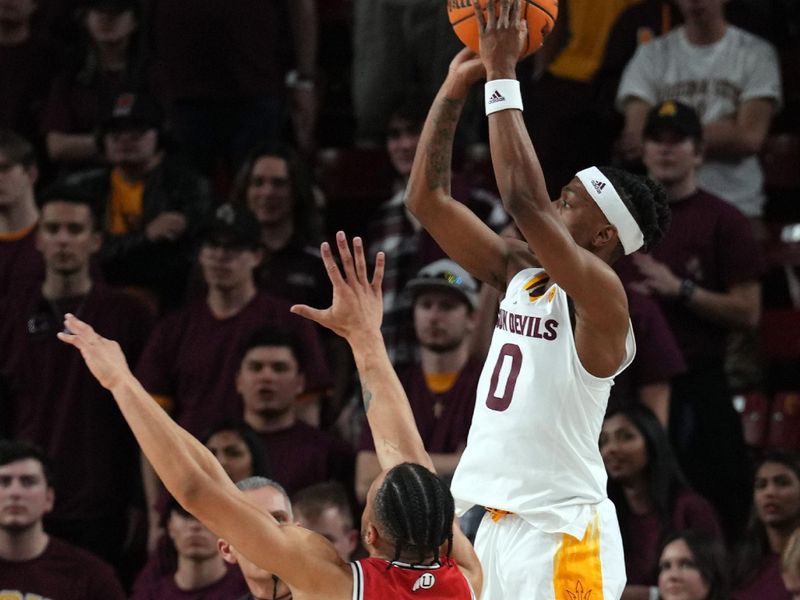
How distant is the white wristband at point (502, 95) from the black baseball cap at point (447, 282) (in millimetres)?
2951

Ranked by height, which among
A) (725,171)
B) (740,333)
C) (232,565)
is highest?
(725,171)

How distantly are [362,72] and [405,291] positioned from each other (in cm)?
191

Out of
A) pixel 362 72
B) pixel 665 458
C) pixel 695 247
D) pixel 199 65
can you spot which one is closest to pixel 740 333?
pixel 695 247

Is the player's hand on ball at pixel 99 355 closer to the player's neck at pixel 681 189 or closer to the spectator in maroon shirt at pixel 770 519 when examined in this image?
the spectator in maroon shirt at pixel 770 519

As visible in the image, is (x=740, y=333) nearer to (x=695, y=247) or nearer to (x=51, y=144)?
(x=695, y=247)

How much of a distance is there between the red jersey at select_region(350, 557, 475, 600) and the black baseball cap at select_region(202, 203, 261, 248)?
3.92 m

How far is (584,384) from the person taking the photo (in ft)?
17.4

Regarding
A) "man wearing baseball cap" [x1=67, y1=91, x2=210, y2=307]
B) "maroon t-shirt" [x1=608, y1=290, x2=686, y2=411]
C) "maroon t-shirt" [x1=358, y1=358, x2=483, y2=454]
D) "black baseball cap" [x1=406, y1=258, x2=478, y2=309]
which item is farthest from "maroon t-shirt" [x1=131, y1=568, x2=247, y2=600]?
"man wearing baseball cap" [x1=67, y1=91, x2=210, y2=307]

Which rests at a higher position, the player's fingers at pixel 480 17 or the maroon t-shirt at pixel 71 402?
the player's fingers at pixel 480 17

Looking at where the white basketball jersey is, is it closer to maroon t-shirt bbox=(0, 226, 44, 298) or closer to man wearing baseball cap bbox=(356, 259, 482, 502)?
man wearing baseball cap bbox=(356, 259, 482, 502)

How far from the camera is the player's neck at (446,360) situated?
7.97 metres

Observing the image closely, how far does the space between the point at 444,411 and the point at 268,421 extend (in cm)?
85

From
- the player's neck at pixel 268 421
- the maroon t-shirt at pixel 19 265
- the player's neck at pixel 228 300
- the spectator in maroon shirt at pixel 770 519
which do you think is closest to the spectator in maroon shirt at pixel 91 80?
the maroon t-shirt at pixel 19 265

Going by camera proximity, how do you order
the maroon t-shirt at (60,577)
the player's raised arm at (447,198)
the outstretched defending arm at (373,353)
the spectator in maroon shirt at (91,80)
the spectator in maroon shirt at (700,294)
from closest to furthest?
the outstretched defending arm at (373,353)
the player's raised arm at (447,198)
the maroon t-shirt at (60,577)
the spectator in maroon shirt at (700,294)
the spectator in maroon shirt at (91,80)
